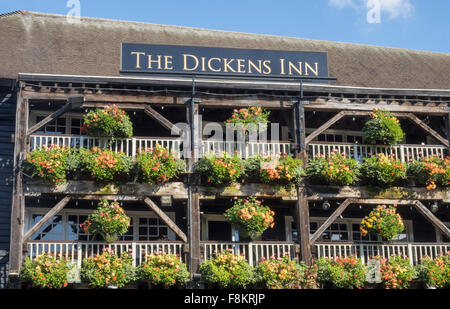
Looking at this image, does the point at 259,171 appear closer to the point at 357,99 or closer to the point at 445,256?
the point at 357,99

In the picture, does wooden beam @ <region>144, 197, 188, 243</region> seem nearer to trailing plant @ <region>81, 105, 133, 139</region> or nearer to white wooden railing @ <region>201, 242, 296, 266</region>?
white wooden railing @ <region>201, 242, 296, 266</region>

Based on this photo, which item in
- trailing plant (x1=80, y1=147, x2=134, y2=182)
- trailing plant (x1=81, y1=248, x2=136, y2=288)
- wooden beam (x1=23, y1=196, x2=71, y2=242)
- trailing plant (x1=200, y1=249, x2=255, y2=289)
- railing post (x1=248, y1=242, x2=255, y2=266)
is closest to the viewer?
trailing plant (x1=81, y1=248, x2=136, y2=288)

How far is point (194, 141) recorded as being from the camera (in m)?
21.7

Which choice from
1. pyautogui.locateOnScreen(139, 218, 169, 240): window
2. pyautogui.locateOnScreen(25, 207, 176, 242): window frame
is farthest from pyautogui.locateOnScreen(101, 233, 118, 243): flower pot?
pyautogui.locateOnScreen(139, 218, 169, 240): window

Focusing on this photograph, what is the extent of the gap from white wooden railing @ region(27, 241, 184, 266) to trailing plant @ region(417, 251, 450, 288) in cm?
652

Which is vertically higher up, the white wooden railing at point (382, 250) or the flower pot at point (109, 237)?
the flower pot at point (109, 237)

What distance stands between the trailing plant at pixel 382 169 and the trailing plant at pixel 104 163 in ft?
21.5

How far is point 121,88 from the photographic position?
2222 centimetres

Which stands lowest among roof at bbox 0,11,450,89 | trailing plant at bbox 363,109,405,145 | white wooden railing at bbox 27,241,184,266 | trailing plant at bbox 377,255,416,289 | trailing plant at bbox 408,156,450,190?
trailing plant at bbox 377,255,416,289

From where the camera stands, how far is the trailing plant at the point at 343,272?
20.6m

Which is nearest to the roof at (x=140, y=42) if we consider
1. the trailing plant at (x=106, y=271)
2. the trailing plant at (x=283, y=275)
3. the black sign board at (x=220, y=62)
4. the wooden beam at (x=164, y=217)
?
the black sign board at (x=220, y=62)

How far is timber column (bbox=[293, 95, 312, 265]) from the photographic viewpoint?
21266 mm

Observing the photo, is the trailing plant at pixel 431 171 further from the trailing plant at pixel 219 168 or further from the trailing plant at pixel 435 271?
the trailing plant at pixel 219 168
